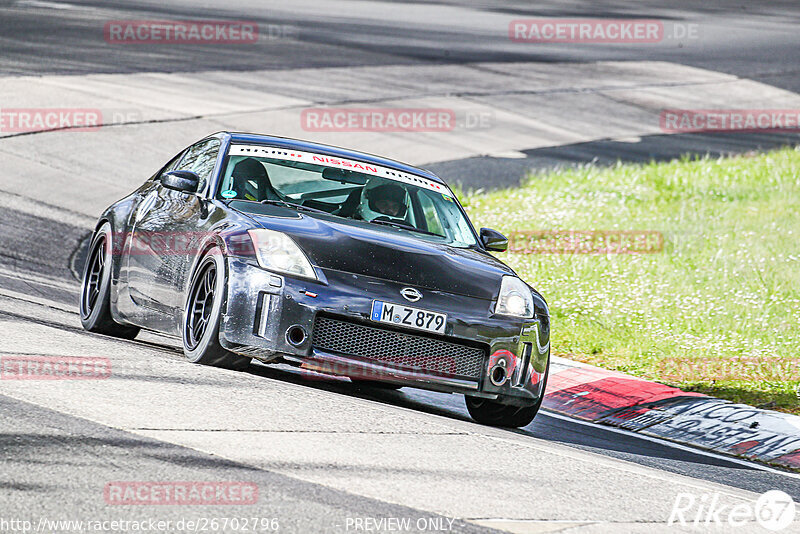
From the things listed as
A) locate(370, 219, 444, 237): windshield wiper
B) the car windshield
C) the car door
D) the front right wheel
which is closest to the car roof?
the car windshield

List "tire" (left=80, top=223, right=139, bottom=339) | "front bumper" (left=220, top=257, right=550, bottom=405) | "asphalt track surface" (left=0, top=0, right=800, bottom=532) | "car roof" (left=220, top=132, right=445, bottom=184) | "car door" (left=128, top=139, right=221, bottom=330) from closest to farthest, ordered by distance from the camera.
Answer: "asphalt track surface" (left=0, top=0, right=800, bottom=532) < "front bumper" (left=220, top=257, right=550, bottom=405) < "car door" (left=128, top=139, right=221, bottom=330) < "car roof" (left=220, top=132, right=445, bottom=184) < "tire" (left=80, top=223, right=139, bottom=339)

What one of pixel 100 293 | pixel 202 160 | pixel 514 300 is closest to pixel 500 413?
pixel 514 300

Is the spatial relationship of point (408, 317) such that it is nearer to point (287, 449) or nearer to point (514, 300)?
point (514, 300)

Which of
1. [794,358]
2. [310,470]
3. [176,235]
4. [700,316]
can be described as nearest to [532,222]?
[700,316]

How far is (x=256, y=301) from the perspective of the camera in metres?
6.81

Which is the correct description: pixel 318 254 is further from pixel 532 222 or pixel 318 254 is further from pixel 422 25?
pixel 422 25

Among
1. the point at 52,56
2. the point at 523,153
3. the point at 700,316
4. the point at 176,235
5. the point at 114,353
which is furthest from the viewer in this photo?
the point at 52,56

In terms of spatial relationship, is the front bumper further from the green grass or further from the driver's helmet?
the green grass

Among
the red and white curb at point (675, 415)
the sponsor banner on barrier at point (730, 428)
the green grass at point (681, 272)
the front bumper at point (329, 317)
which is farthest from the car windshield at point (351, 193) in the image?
the green grass at point (681, 272)

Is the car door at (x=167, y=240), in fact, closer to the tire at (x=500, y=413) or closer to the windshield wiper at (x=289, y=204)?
the windshield wiper at (x=289, y=204)

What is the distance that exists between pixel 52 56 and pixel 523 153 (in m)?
8.87

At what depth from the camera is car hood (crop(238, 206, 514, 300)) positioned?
23.0ft

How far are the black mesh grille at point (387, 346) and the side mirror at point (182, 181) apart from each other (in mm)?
1622

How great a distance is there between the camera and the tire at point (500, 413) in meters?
7.62
